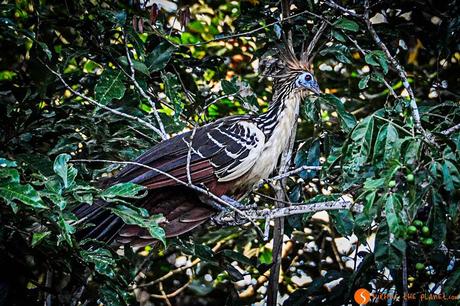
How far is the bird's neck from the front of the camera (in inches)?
139

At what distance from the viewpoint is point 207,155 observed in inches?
133

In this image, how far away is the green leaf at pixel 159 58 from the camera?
11.1 ft

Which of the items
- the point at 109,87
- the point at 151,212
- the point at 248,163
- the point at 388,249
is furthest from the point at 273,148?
the point at 388,249

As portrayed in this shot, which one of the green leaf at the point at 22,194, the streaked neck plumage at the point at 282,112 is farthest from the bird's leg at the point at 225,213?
the green leaf at the point at 22,194

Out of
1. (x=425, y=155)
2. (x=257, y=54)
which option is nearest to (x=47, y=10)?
(x=257, y=54)

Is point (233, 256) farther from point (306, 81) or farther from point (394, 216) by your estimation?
point (394, 216)

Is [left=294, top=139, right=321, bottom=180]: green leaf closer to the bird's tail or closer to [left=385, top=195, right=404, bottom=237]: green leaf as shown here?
the bird's tail

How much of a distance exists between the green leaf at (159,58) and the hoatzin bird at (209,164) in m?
0.34

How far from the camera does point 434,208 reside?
2.33 meters

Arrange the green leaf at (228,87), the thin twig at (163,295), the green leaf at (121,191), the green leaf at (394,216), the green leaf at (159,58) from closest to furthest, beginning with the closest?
the green leaf at (394,216) < the green leaf at (121,191) < the green leaf at (159,58) < the green leaf at (228,87) < the thin twig at (163,295)

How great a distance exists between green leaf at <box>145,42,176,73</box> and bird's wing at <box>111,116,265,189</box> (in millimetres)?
343

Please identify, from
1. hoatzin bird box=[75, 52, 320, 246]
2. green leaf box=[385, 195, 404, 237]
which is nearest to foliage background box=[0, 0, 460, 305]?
green leaf box=[385, 195, 404, 237]

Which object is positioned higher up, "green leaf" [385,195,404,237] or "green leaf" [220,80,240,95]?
"green leaf" [220,80,240,95]

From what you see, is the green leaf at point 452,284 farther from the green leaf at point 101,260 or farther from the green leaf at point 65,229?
the green leaf at point 65,229
